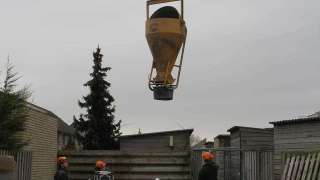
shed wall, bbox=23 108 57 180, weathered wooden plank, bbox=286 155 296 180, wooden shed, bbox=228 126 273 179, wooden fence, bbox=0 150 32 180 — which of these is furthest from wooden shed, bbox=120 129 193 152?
weathered wooden plank, bbox=286 155 296 180

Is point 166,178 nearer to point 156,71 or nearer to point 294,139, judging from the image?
point 294,139

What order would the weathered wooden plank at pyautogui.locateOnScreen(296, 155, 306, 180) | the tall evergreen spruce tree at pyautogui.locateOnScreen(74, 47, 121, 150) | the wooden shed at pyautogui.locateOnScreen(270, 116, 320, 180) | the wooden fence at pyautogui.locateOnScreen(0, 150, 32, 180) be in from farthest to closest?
the tall evergreen spruce tree at pyautogui.locateOnScreen(74, 47, 121, 150) < the wooden shed at pyautogui.locateOnScreen(270, 116, 320, 180) < the wooden fence at pyautogui.locateOnScreen(0, 150, 32, 180) < the weathered wooden plank at pyautogui.locateOnScreen(296, 155, 306, 180)

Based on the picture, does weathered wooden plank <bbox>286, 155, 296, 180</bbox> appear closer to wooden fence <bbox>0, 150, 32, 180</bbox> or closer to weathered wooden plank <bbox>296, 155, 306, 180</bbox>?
weathered wooden plank <bbox>296, 155, 306, 180</bbox>

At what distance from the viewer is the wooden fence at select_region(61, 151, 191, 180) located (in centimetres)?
1945

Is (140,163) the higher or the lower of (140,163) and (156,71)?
the lower

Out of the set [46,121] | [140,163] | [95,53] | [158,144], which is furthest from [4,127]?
[95,53]

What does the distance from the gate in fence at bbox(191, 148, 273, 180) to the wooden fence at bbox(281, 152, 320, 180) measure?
7.94ft

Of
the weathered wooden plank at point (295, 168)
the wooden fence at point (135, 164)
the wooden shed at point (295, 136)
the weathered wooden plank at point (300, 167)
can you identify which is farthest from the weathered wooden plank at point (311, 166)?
the wooden fence at point (135, 164)

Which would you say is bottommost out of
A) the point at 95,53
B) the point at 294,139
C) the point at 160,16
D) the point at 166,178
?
the point at 166,178

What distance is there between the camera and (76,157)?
2020 centimetres

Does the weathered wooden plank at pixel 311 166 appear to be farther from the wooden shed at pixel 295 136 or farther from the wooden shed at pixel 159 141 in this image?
the wooden shed at pixel 159 141

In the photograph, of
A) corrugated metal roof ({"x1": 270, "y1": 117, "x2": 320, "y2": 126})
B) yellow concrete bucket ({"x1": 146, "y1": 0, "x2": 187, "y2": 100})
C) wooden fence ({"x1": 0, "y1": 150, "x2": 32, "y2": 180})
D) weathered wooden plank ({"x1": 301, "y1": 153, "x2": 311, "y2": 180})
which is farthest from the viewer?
corrugated metal roof ({"x1": 270, "y1": 117, "x2": 320, "y2": 126})

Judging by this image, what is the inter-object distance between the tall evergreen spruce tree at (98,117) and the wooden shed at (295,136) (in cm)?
2078

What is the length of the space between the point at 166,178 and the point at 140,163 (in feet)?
3.20
